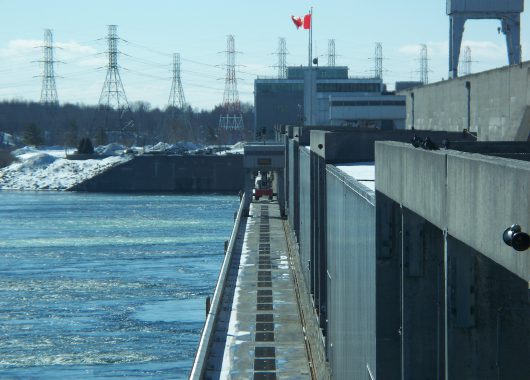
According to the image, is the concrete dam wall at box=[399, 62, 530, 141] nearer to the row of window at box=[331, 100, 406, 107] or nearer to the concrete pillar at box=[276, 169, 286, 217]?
the concrete pillar at box=[276, 169, 286, 217]

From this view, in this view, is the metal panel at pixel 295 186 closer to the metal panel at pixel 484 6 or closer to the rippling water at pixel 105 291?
the rippling water at pixel 105 291

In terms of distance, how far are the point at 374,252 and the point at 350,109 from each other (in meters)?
66.0

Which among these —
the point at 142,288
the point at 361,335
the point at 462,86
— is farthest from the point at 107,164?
the point at 361,335

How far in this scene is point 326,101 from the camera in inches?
3529

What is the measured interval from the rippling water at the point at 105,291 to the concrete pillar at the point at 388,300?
666 inches

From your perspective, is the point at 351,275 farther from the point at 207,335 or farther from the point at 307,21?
the point at 307,21

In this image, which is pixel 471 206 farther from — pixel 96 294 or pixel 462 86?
pixel 96 294

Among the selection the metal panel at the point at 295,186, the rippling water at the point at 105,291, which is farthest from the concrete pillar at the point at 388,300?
the metal panel at the point at 295,186

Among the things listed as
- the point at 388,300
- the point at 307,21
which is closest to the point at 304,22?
the point at 307,21

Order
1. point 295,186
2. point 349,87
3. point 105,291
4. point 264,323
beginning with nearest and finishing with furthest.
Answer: point 264,323, point 295,186, point 105,291, point 349,87

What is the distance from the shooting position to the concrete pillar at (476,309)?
17.5ft

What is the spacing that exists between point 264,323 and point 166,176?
285ft

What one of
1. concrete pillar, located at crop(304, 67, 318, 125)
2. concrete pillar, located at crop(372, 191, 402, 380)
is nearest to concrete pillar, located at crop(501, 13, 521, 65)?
concrete pillar, located at crop(372, 191, 402, 380)

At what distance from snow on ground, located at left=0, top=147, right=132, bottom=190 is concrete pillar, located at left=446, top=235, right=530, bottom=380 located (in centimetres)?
10614
